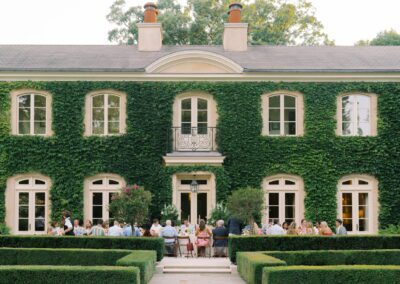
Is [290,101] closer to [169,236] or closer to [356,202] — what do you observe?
[356,202]

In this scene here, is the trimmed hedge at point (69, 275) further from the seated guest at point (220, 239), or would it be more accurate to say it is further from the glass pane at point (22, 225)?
the glass pane at point (22, 225)

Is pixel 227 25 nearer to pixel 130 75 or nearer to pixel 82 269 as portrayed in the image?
pixel 130 75

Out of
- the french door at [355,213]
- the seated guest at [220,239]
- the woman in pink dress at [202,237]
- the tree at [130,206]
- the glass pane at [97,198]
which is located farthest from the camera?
the french door at [355,213]

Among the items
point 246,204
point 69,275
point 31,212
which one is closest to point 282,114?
point 246,204

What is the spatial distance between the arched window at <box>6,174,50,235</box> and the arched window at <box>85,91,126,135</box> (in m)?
2.67

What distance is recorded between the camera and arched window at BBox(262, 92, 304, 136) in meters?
27.6

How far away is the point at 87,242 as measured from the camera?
20109 mm

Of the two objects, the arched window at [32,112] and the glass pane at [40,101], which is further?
the glass pane at [40,101]

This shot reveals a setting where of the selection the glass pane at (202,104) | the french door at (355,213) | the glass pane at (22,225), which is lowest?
the glass pane at (22,225)

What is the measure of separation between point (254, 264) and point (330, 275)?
1.87 m

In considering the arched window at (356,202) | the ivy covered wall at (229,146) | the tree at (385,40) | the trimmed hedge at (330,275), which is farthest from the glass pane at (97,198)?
the tree at (385,40)

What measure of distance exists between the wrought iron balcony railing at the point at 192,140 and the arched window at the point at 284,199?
2.53 m

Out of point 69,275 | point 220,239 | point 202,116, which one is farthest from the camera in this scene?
point 202,116

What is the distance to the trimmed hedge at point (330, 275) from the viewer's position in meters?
14.5
